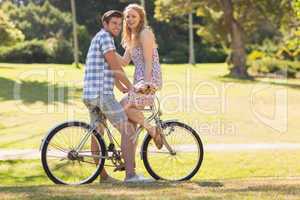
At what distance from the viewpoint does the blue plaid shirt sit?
736 centimetres

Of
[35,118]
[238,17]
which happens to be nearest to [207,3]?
[238,17]

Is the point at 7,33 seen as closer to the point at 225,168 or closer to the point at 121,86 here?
the point at 225,168

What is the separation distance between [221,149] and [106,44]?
526 centimetres

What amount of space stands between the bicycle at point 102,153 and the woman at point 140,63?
171mm

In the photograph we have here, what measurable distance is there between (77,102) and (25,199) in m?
14.5

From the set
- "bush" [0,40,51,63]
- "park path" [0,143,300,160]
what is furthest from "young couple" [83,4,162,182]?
"bush" [0,40,51,63]

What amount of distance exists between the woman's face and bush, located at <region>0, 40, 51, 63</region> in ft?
155

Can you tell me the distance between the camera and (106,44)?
7.36 m

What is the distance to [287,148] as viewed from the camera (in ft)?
40.1

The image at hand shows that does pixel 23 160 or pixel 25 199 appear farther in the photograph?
pixel 23 160

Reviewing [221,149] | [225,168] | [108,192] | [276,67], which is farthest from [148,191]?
[276,67]

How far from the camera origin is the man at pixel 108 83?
736 centimetres

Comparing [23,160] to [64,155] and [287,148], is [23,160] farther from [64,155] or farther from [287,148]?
[287,148]

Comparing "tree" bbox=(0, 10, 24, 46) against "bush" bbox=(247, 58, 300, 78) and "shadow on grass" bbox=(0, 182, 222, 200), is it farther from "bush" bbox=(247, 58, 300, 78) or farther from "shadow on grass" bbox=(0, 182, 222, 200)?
"shadow on grass" bbox=(0, 182, 222, 200)
